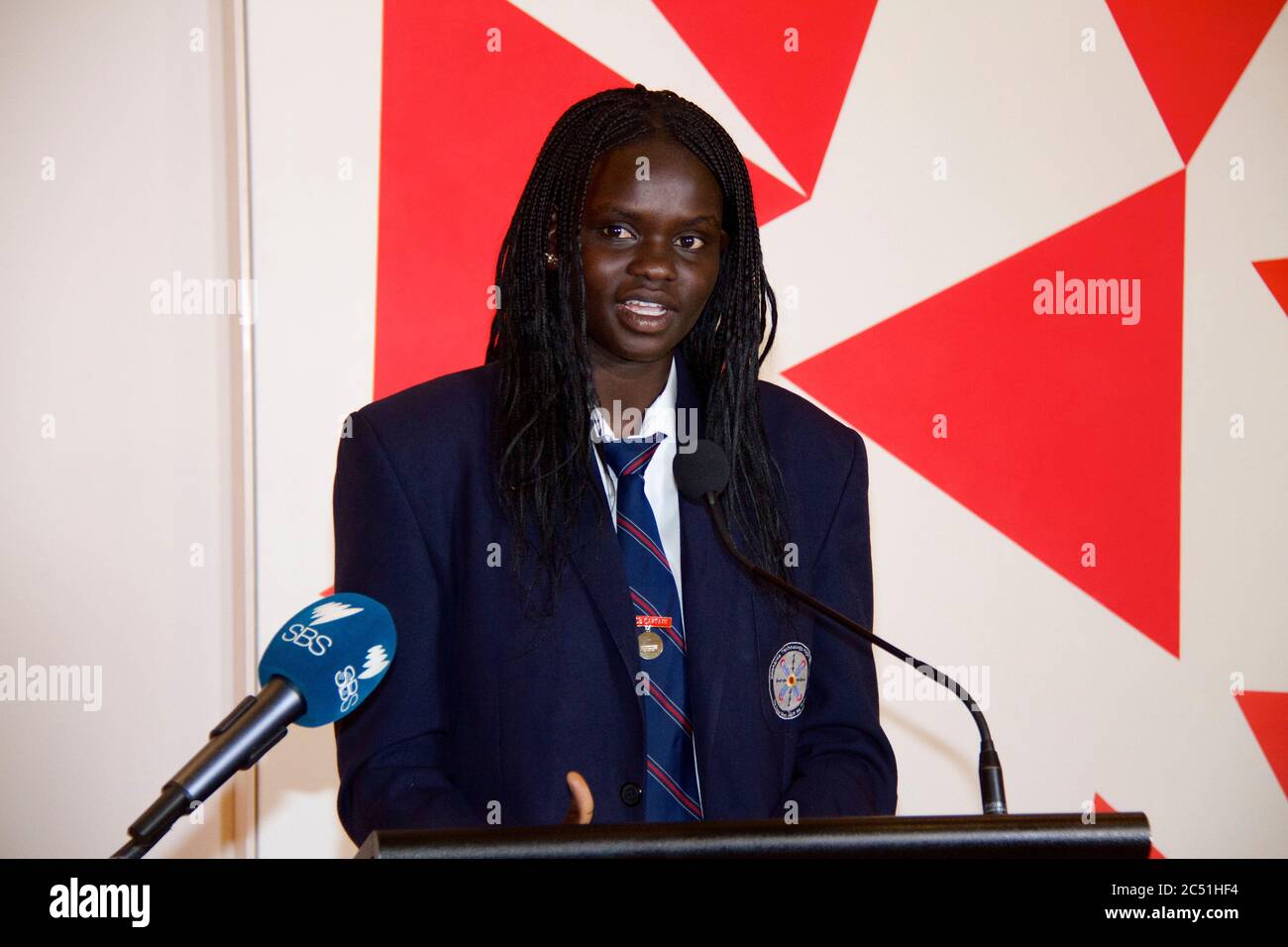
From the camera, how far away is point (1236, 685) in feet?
9.84

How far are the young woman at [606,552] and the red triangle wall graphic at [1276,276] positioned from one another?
5.34 feet

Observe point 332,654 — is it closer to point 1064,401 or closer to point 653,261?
point 653,261

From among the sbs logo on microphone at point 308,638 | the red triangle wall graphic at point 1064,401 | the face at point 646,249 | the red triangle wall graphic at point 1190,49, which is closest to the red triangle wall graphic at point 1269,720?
the red triangle wall graphic at point 1064,401

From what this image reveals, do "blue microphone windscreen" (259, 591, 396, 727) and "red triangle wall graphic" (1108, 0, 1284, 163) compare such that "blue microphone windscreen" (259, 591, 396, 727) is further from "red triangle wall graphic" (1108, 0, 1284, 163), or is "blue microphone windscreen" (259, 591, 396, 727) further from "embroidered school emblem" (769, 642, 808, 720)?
"red triangle wall graphic" (1108, 0, 1284, 163)

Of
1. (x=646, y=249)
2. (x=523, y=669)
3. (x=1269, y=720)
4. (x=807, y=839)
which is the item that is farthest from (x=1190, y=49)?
(x=807, y=839)

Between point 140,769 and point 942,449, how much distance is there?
1738 millimetres

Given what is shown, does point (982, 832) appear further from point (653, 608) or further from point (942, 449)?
point (942, 449)

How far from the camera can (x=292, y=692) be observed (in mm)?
953

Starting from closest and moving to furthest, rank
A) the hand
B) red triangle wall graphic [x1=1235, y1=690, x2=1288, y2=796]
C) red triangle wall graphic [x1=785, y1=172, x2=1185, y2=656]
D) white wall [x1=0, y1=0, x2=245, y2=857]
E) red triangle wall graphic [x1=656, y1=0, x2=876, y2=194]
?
1. the hand
2. white wall [x1=0, y1=0, x2=245, y2=857]
3. red triangle wall graphic [x1=656, y1=0, x2=876, y2=194]
4. red triangle wall graphic [x1=785, y1=172, x2=1185, y2=656]
5. red triangle wall graphic [x1=1235, y1=690, x2=1288, y2=796]

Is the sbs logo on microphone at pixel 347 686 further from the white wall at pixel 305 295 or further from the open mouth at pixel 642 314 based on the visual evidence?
the white wall at pixel 305 295

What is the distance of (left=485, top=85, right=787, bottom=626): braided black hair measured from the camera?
1.71 meters

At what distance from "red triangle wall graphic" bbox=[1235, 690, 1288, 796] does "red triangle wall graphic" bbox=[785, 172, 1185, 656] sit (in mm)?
224

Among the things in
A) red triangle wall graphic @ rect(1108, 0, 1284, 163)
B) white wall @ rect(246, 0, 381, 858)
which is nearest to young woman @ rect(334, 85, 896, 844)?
white wall @ rect(246, 0, 381, 858)
